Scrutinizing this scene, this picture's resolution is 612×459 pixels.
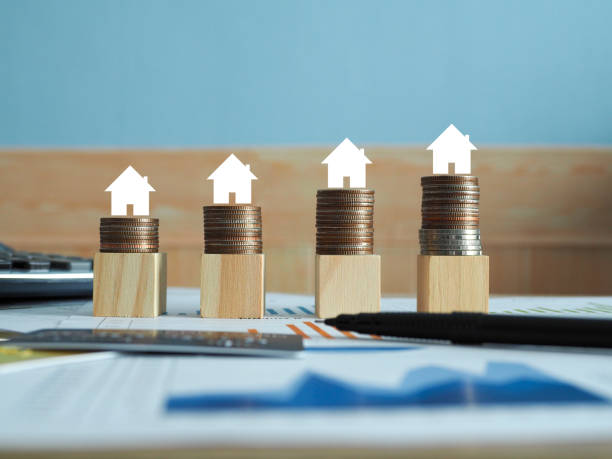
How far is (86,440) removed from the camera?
8.2 inches

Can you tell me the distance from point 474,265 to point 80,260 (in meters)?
0.45

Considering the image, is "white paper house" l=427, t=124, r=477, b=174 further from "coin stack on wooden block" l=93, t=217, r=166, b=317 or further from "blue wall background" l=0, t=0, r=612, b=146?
"blue wall background" l=0, t=0, r=612, b=146

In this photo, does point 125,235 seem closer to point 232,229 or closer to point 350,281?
point 232,229

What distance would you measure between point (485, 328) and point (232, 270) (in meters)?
0.25

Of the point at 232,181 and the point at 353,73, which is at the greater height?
the point at 353,73

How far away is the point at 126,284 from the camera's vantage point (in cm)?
61

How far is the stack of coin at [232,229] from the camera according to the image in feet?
1.98

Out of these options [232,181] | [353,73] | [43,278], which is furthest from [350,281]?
[353,73]

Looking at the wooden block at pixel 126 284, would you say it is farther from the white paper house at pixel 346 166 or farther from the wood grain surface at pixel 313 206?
the wood grain surface at pixel 313 206

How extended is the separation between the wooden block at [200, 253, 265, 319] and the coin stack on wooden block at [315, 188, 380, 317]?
0.18ft

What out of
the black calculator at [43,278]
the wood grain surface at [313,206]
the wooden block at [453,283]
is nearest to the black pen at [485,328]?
the wooden block at [453,283]

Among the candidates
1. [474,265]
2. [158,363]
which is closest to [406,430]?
[158,363]

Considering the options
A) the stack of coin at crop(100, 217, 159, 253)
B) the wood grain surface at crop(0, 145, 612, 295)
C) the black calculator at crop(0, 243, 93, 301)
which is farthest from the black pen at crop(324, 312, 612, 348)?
the wood grain surface at crop(0, 145, 612, 295)

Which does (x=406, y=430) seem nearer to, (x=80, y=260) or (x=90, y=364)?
(x=90, y=364)
